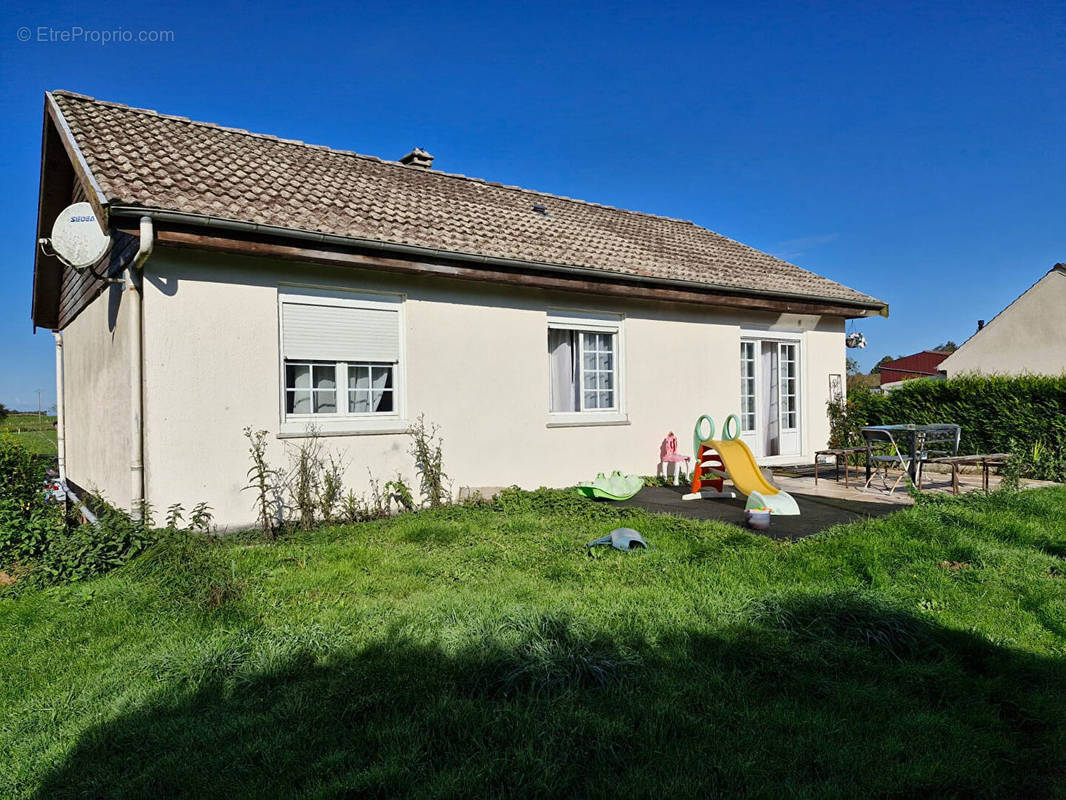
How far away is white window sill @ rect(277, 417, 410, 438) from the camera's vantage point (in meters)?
7.32

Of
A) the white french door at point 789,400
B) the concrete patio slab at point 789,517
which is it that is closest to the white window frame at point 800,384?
the white french door at point 789,400

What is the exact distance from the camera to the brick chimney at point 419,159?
12367mm

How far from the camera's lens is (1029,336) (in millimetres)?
Answer: 27031

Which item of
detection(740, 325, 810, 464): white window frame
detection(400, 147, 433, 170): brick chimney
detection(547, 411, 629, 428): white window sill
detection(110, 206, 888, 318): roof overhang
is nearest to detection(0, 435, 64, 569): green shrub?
detection(110, 206, 888, 318): roof overhang

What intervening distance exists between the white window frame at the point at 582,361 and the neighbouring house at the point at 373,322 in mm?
37

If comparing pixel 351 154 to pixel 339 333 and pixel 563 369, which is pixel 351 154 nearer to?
pixel 339 333

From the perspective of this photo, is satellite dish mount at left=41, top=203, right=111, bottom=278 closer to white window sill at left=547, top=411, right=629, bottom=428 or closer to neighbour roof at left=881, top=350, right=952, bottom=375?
white window sill at left=547, top=411, right=629, bottom=428

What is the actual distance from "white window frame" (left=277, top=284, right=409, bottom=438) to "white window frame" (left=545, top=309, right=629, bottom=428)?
2.29 m

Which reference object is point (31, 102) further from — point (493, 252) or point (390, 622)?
point (390, 622)

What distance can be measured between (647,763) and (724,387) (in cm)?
938

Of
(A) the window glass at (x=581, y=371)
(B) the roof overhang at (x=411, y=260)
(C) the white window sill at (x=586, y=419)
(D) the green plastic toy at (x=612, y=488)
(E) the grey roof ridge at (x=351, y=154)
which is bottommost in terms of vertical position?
(D) the green plastic toy at (x=612, y=488)

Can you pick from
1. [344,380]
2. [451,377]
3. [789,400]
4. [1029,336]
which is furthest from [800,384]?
[1029,336]

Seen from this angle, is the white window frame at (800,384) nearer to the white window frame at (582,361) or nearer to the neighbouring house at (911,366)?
the white window frame at (582,361)

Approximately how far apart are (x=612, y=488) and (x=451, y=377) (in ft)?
8.56
